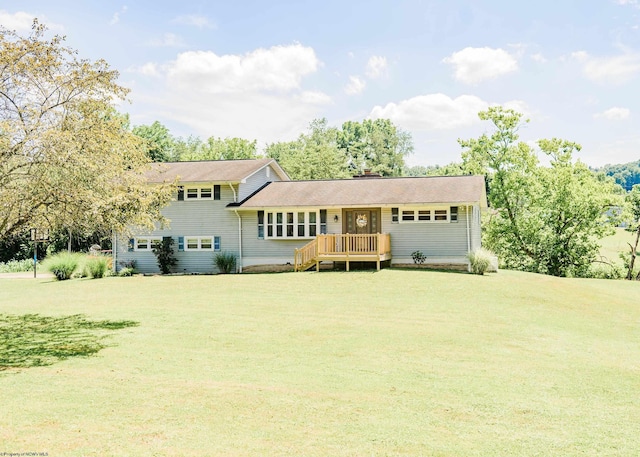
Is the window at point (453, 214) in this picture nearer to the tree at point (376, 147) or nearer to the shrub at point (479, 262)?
the shrub at point (479, 262)

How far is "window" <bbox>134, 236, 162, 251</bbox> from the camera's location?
27.9 metres

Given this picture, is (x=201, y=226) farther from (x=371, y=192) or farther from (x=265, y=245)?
(x=371, y=192)

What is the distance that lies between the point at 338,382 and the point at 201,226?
808 inches

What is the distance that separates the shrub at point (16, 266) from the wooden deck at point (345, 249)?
20.1m

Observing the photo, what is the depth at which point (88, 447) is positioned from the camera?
18.4 ft

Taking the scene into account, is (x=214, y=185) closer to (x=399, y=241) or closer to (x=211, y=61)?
(x=399, y=241)

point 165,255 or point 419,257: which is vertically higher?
point 165,255

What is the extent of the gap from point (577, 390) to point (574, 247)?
26606 millimetres

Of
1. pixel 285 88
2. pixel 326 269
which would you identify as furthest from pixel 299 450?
pixel 285 88

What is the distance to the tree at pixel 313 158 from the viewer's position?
54.6 meters

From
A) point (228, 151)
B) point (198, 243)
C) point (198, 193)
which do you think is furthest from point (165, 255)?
point (228, 151)

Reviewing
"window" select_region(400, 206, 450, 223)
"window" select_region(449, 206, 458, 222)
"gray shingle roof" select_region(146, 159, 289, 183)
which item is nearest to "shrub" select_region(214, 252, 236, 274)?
"gray shingle roof" select_region(146, 159, 289, 183)

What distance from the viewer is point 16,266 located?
3456 centimetres

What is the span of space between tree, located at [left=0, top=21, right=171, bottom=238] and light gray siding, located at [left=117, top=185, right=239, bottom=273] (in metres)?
14.0
